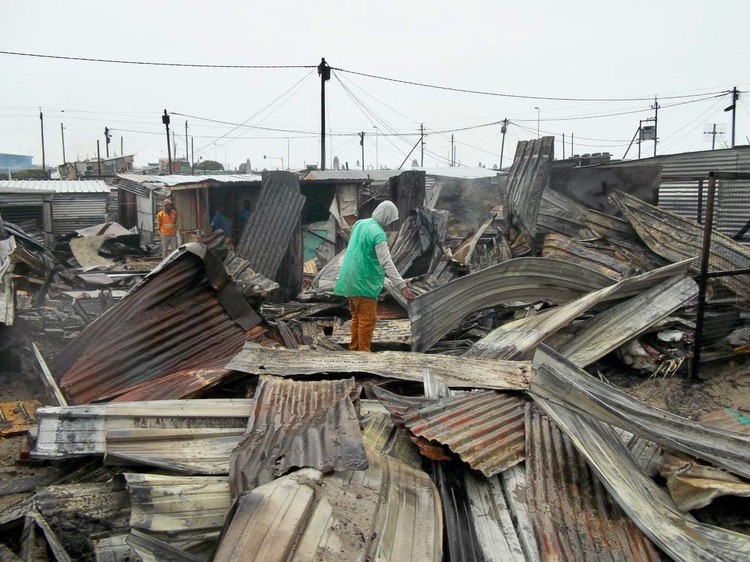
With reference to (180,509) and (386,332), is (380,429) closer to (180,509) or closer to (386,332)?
(180,509)

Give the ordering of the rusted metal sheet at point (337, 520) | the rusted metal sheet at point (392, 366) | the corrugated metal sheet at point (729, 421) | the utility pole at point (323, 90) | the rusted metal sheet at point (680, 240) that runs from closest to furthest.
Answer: the rusted metal sheet at point (337, 520), the corrugated metal sheet at point (729, 421), the rusted metal sheet at point (392, 366), the rusted metal sheet at point (680, 240), the utility pole at point (323, 90)

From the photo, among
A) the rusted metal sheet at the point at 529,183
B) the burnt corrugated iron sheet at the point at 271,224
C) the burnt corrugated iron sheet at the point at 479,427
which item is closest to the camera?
the burnt corrugated iron sheet at the point at 479,427

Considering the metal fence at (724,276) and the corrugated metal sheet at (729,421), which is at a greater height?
the metal fence at (724,276)

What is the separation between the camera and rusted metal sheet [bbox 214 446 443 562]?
2.06 metres

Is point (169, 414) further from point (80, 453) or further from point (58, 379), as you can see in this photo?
point (58, 379)

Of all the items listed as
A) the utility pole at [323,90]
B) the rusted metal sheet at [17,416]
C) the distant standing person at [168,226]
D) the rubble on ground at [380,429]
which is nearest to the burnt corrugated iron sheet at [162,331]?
the rubble on ground at [380,429]

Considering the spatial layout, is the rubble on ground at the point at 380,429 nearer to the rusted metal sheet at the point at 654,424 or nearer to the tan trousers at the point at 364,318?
the rusted metal sheet at the point at 654,424

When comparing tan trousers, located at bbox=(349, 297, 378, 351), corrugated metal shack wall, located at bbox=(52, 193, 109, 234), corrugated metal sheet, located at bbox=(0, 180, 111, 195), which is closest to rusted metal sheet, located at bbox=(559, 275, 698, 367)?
tan trousers, located at bbox=(349, 297, 378, 351)

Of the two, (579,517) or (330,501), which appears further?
(579,517)

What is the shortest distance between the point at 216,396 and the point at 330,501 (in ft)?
7.18

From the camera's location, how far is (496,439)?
130 inches

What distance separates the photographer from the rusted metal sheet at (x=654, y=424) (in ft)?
9.69

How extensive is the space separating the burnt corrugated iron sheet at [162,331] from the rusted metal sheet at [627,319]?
3.13 m

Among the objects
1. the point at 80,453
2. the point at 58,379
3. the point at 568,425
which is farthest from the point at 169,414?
the point at 568,425
